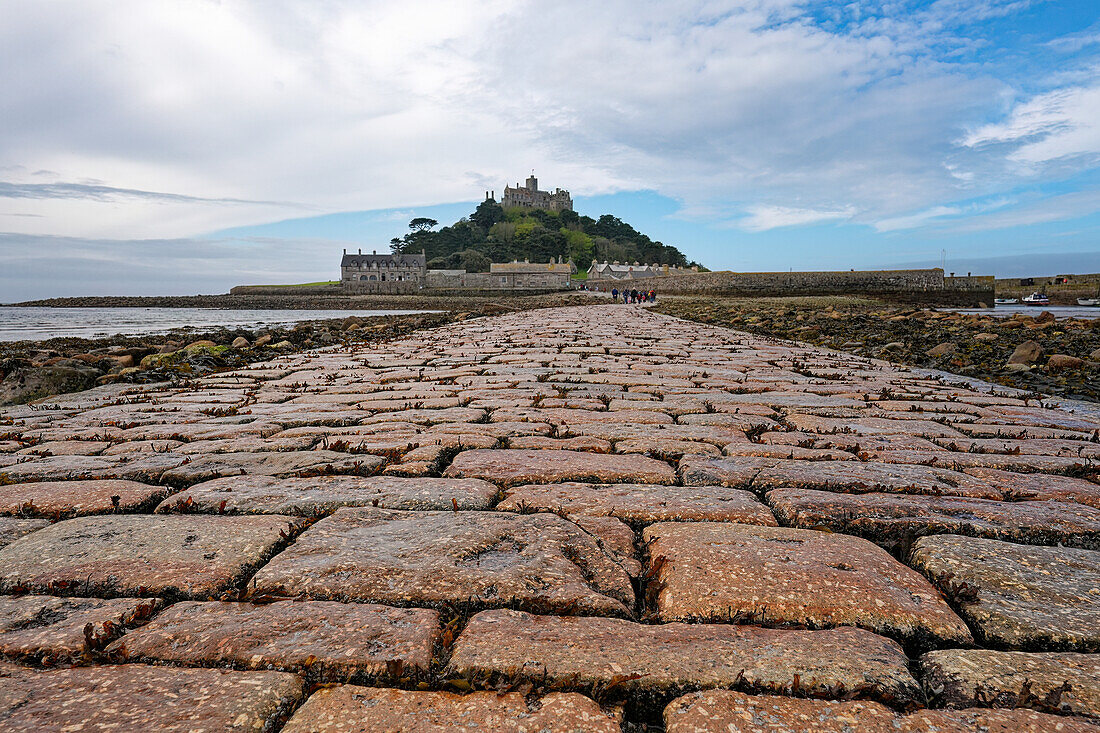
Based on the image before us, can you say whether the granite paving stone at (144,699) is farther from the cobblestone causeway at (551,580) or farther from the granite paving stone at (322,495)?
the granite paving stone at (322,495)

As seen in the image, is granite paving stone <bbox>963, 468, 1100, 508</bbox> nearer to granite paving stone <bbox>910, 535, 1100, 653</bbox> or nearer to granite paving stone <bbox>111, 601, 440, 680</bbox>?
granite paving stone <bbox>910, 535, 1100, 653</bbox>

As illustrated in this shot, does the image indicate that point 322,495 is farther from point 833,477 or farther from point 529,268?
point 529,268

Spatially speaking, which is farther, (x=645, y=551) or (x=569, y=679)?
(x=645, y=551)

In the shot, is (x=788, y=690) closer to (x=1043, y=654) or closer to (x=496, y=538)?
(x=1043, y=654)

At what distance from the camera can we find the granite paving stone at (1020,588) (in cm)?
123

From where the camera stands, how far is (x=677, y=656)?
1127 millimetres

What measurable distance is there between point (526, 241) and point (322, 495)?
7818 cm

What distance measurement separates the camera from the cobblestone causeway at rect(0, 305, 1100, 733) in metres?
1.02

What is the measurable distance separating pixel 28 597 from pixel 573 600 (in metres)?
1.34

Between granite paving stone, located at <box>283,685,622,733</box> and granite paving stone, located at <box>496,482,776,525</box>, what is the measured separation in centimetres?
86

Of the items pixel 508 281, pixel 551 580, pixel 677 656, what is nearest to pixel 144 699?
pixel 551 580

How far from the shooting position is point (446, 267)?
75.5 metres

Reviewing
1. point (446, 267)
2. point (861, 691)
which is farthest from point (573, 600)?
point (446, 267)

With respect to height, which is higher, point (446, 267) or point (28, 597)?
point (446, 267)
